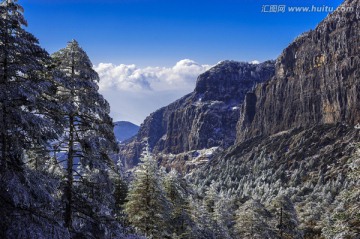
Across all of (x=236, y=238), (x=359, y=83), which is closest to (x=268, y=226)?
(x=236, y=238)

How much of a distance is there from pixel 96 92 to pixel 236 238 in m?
37.0

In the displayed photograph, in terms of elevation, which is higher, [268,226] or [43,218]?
[43,218]

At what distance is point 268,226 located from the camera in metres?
36.8

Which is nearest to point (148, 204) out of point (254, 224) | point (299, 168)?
point (254, 224)

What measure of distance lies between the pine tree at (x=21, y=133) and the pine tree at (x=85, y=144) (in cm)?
234

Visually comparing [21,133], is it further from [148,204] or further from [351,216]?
[148,204]

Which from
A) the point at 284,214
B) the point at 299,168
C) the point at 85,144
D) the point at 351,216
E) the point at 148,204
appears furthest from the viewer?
the point at 299,168

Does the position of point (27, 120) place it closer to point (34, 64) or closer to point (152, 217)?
point (34, 64)

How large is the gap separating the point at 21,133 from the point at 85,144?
3490 millimetres

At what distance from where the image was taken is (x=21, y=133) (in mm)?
9719

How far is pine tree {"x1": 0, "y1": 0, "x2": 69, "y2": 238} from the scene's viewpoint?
8.84 metres

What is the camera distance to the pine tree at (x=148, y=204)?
24234 millimetres

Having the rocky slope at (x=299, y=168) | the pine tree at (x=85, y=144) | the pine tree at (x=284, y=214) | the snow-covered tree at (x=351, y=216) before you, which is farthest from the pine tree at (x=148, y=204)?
the rocky slope at (x=299, y=168)

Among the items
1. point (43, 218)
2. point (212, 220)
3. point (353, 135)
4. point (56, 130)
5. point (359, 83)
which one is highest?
point (359, 83)
